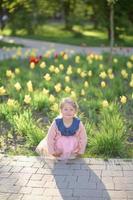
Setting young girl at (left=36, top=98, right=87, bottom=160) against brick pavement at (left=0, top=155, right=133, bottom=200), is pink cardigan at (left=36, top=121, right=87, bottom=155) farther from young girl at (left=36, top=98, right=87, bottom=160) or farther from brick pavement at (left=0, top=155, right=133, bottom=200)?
brick pavement at (left=0, top=155, right=133, bottom=200)

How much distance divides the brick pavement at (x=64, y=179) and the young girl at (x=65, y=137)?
145 millimetres

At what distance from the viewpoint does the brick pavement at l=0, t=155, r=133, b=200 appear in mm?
4676

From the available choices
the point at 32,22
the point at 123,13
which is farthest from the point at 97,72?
the point at 32,22

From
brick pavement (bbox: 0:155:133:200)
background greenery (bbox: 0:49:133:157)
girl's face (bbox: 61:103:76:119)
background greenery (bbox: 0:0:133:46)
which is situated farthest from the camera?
background greenery (bbox: 0:0:133:46)

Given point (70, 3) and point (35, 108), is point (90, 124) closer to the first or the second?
point (35, 108)

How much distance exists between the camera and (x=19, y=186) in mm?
4926

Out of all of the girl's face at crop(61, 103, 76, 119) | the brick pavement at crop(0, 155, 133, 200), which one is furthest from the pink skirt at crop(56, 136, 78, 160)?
the girl's face at crop(61, 103, 76, 119)

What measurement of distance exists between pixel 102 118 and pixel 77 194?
8.89 feet

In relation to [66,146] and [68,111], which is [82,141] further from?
[68,111]

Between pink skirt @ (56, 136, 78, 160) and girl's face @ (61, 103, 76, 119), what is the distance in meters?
0.29

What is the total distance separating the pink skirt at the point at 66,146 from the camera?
591 cm

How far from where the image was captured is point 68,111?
5.86 metres

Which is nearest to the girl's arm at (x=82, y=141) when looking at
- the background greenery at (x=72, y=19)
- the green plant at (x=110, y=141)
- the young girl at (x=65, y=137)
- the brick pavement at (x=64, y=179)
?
the young girl at (x=65, y=137)

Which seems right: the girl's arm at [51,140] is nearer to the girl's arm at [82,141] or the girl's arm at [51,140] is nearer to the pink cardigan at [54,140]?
the pink cardigan at [54,140]
